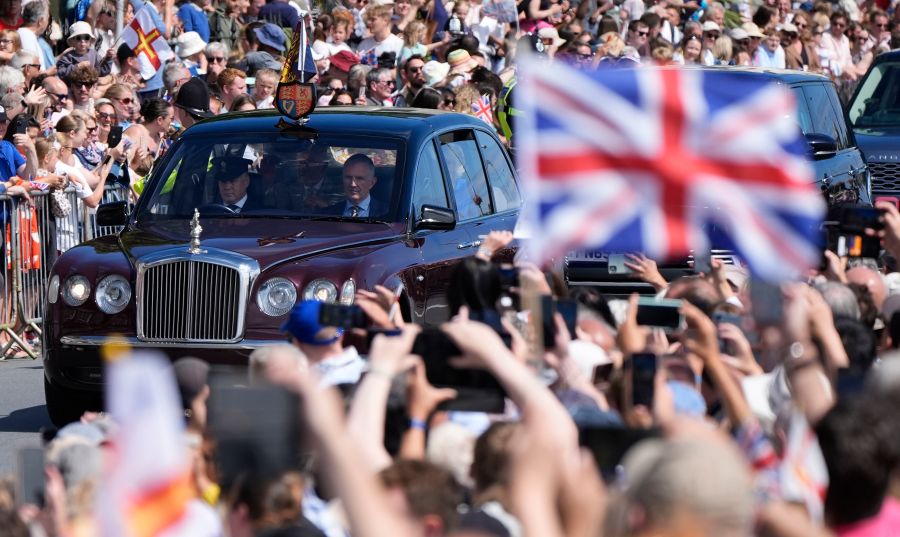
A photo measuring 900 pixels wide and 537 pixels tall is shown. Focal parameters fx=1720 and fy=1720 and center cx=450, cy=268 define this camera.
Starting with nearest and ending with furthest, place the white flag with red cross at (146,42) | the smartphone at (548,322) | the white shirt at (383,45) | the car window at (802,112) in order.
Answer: the smartphone at (548,322)
the car window at (802,112)
the white flag with red cross at (146,42)
the white shirt at (383,45)

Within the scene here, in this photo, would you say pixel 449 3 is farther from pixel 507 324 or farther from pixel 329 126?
pixel 507 324

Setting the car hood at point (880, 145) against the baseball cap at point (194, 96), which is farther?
the car hood at point (880, 145)

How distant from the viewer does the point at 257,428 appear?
353 centimetres

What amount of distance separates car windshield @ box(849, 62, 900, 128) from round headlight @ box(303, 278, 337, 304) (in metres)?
10.0

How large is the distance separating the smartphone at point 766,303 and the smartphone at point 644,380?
1.20ft

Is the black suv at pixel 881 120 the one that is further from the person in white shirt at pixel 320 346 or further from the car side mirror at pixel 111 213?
the person in white shirt at pixel 320 346

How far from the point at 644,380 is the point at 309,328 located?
7.50 feet

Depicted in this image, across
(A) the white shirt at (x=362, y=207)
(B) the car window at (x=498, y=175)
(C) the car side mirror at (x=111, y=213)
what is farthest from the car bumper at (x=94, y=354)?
(B) the car window at (x=498, y=175)

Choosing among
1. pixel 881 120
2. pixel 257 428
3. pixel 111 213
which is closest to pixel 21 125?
pixel 111 213

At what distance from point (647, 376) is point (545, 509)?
172cm

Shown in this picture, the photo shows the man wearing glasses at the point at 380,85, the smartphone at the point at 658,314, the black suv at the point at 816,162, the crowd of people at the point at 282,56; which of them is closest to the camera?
the smartphone at the point at 658,314

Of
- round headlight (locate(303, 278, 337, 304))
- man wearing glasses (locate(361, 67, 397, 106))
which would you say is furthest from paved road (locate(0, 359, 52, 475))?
man wearing glasses (locate(361, 67, 397, 106))

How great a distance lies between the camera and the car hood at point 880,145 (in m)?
17.3

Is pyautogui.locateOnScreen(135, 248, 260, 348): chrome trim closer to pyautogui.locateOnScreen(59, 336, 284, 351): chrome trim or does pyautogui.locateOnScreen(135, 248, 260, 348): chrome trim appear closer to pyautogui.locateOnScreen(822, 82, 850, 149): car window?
pyautogui.locateOnScreen(59, 336, 284, 351): chrome trim
